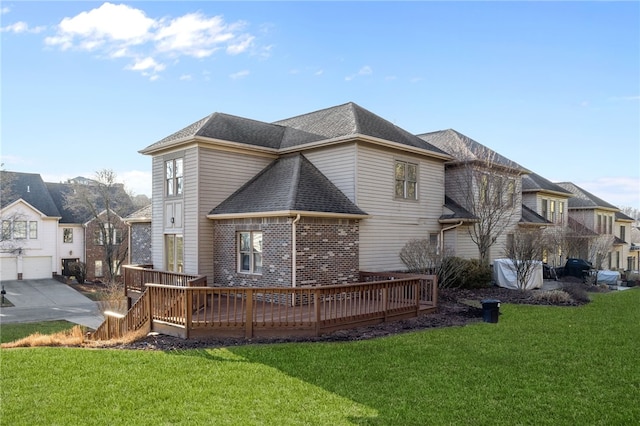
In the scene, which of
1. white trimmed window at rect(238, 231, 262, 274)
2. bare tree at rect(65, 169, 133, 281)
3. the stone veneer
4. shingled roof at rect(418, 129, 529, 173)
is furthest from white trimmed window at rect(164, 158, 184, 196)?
bare tree at rect(65, 169, 133, 281)

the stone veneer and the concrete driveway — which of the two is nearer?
the stone veneer

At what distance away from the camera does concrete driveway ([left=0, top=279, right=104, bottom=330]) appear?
73.7ft

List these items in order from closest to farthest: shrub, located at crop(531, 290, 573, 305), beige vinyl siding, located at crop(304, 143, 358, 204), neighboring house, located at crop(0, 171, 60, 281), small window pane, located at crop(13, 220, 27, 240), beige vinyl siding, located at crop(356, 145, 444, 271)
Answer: shrub, located at crop(531, 290, 573, 305), beige vinyl siding, located at crop(304, 143, 358, 204), beige vinyl siding, located at crop(356, 145, 444, 271), neighboring house, located at crop(0, 171, 60, 281), small window pane, located at crop(13, 220, 27, 240)

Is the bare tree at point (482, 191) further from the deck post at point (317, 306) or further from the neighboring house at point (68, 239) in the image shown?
the neighboring house at point (68, 239)

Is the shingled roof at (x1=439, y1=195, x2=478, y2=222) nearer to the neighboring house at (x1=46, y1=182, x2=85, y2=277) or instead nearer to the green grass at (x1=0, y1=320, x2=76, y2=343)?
the green grass at (x1=0, y1=320, x2=76, y2=343)

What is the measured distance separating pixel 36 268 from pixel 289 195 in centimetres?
3118

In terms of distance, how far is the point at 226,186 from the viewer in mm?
15961

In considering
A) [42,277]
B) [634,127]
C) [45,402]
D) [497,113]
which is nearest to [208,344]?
[45,402]

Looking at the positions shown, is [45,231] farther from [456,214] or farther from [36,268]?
[456,214]

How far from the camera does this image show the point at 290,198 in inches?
538

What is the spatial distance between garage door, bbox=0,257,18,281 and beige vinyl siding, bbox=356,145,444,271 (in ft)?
104

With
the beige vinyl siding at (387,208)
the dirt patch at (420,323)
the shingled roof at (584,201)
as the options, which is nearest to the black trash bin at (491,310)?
the dirt patch at (420,323)

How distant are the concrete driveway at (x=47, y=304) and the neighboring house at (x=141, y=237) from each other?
3.55 meters

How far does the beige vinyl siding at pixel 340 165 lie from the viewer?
15398mm
